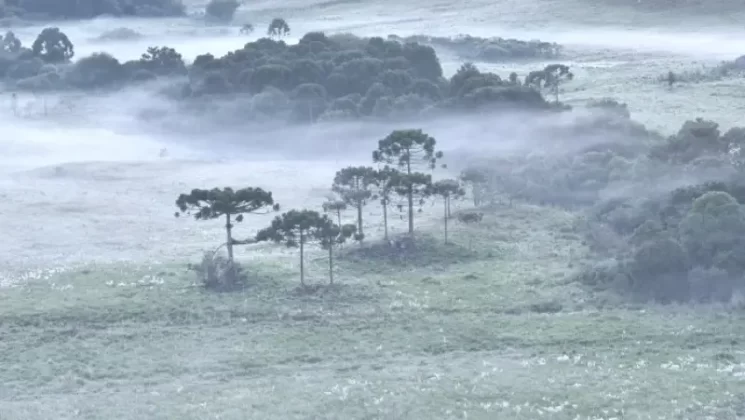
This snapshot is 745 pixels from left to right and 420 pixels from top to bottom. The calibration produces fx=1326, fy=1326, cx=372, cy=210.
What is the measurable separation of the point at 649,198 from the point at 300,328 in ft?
51.6

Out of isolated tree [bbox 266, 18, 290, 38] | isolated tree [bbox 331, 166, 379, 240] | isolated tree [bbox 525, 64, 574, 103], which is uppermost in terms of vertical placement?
isolated tree [bbox 266, 18, 290, 38]

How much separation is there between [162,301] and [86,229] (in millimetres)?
12331

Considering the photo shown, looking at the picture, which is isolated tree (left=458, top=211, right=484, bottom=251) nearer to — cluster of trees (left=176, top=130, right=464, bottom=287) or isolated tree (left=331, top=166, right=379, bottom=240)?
cluster of trees (left=176, top=130, right=464, bottom=287)

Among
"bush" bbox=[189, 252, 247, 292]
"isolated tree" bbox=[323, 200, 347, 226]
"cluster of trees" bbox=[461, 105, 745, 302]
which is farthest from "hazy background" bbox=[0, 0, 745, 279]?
"cluster of trees" bbox=[461, 105, 745, 302]

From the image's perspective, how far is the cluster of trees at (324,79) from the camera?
223 feet

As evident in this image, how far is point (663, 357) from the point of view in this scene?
2997cm

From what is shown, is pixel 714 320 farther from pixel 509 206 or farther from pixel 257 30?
pixel 257 30

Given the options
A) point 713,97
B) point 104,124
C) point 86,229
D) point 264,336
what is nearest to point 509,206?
point 86,229

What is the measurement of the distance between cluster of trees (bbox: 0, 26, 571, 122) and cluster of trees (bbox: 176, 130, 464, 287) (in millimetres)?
16553

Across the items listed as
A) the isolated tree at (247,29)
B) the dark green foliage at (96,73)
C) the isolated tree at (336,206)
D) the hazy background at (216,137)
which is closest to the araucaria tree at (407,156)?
the isolated tree at (336,206)

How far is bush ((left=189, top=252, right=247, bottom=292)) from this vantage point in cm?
3728

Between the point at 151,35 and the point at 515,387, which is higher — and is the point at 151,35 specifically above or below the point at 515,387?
above

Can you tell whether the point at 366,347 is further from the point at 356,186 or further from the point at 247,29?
the point at 247,29

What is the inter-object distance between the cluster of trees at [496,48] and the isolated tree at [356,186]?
53.9m
